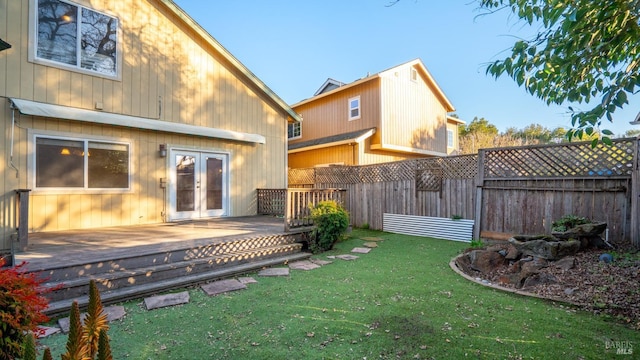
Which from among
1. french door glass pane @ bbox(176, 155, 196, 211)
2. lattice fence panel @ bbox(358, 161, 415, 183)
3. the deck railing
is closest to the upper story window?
lattice fence panel @ bbox(358, 161, 415, 183)

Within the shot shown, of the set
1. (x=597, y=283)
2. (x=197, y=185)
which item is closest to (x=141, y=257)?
(x=197, y=185)

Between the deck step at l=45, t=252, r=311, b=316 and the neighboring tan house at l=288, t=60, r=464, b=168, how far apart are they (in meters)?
8.79

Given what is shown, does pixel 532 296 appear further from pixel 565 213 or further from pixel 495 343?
pixel 565 213

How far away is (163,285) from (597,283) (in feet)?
19.9

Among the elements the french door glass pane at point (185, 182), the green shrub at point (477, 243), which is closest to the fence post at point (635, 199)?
the green shrub at point (477, 243)

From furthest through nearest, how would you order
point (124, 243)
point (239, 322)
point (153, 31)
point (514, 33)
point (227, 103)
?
point (227, 103) → point (153, 31) → point (124, 243) → point (239, 322) → point (514, 33)

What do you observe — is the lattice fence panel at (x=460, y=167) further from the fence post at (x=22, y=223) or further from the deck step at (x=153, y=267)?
the fence post at (x=22, y=223)

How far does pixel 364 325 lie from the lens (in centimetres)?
333

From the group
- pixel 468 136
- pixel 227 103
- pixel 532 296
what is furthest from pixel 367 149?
pixel 468 136

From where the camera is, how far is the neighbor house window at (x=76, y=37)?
6449mm

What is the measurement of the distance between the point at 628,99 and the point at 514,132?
35.9 meters

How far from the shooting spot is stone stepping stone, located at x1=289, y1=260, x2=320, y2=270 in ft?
18.9

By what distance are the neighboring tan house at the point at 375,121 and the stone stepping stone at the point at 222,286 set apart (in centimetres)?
961

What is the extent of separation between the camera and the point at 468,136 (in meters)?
30.9
